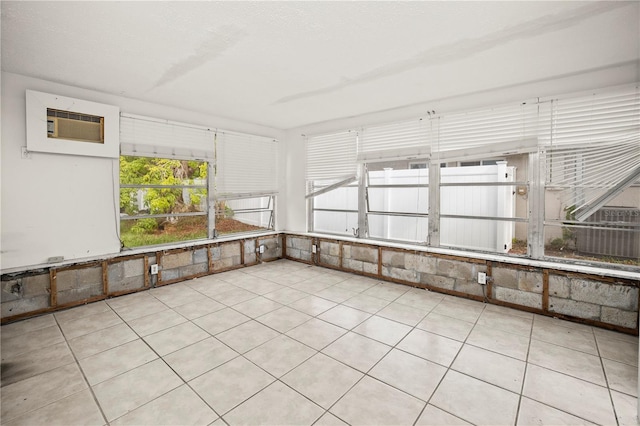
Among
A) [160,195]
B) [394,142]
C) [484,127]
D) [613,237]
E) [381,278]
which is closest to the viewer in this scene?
[613,237]

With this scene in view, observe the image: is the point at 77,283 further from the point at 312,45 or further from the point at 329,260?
the point at 312,45

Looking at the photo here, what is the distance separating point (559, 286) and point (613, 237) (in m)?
1.10

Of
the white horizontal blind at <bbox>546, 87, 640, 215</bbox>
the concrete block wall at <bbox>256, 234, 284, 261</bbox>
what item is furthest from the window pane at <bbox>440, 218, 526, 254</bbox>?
the concrete block wall at <bbox>256, 234, 284, 261</bbox>

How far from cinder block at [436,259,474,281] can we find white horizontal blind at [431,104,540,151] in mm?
1631

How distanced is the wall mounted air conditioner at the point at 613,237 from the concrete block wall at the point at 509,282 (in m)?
0.71

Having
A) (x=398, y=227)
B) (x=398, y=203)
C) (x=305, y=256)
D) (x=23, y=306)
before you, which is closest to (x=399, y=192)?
(x=398, y=203)

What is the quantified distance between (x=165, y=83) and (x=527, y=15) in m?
3.72

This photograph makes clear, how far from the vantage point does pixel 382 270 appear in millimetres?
4824

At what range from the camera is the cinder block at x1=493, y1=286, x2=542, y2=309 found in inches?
138

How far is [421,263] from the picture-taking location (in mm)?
4391

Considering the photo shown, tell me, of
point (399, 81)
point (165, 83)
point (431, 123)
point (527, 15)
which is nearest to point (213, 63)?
point (165, 83)

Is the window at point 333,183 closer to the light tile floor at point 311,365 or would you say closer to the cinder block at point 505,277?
the light tile floor at point 311,365

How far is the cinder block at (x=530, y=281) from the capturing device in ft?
11.4

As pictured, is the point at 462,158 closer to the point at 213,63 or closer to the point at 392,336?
the point at 392,336
